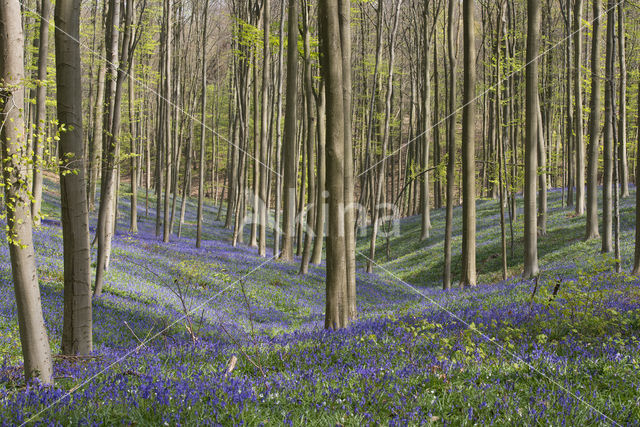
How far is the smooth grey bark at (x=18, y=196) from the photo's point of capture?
4.38 meters

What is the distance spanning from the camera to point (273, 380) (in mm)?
4535

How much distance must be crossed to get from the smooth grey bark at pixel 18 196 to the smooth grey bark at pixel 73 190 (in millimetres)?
1142

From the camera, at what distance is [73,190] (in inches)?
232

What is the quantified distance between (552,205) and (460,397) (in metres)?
29.6

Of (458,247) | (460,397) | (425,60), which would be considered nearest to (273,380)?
(460,397)

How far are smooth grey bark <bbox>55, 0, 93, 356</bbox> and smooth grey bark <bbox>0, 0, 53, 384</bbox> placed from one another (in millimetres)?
1142

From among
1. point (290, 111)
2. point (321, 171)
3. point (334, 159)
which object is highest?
point (290, 111)

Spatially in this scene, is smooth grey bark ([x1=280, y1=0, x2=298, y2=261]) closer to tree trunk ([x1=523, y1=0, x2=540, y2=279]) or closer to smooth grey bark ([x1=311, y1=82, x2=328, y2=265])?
smooth grey bark ([x1=311, y1=82, x2=328, y2=265])

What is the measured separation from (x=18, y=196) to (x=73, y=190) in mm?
1573

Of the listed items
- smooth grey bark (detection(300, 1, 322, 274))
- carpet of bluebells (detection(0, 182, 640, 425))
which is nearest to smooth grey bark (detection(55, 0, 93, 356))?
carpet of bluebells (detection(0, 182, 640, 425))

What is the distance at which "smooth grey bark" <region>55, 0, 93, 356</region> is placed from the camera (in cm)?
584

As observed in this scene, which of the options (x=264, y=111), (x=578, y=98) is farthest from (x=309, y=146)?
(x=578, y=98)

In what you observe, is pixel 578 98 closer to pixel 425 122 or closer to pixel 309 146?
pixel 425 122

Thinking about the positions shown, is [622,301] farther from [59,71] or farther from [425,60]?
[425,60]
